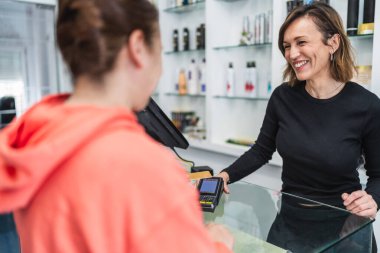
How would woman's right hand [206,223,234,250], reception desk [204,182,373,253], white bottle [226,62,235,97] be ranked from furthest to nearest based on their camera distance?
1. white bottle [226,62,235,97]
2. reception desk [204,182,373,253]
3. woman's right hand [206,223,234,250]

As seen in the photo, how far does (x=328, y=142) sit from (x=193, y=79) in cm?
180

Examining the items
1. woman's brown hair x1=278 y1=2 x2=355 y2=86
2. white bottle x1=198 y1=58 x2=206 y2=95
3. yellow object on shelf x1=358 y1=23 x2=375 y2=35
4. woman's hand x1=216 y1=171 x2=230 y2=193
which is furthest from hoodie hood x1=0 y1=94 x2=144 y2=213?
white bottle x1=198 y1=58 x2=206 y2=95

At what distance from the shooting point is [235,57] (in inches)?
114

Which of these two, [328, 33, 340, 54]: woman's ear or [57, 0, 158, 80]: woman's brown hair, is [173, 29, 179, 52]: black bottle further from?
[57, 0, 158, 80]: woman's brown hair

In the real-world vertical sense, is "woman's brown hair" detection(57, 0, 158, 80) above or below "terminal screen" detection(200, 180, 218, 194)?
above

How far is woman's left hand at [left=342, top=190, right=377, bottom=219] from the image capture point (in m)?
1.28

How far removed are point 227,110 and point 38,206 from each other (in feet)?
8.30

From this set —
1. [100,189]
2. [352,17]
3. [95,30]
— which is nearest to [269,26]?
[352,17]

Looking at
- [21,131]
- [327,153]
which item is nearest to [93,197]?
[21,131]

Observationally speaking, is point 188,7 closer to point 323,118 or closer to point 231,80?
point 231,80

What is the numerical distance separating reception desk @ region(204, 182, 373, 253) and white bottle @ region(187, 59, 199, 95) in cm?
175

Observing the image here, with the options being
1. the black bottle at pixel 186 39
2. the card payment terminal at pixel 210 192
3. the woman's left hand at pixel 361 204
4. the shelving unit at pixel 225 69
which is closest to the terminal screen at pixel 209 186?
the card payment terminal at pixel 210 192

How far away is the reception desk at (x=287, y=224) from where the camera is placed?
1.07 metres

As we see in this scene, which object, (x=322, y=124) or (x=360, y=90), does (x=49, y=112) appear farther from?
(x=360, y=90)
